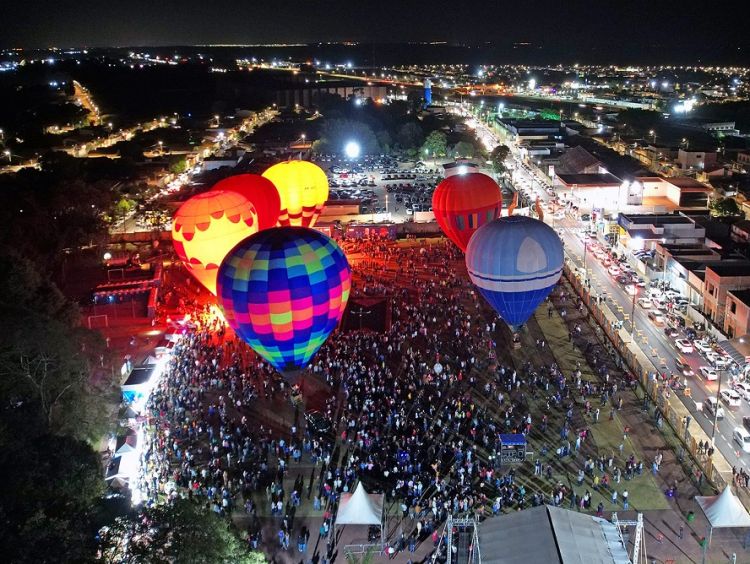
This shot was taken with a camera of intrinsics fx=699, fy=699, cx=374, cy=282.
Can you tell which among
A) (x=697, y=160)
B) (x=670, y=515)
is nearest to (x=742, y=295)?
(x=670, y=515)

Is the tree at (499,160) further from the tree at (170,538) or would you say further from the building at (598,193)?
the tree at (170,538)

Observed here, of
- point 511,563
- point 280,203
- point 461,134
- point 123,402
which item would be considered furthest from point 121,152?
point 511,563

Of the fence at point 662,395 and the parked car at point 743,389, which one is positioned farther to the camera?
the parked car at point 743,389

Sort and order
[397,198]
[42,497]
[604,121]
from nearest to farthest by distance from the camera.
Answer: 1. [42,497]
2. [397,198]
3. [604,121]

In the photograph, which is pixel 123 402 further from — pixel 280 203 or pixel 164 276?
pixel 164 276

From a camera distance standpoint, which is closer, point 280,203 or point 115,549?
point 115,549

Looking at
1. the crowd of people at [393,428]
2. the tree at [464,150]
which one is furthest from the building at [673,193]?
the crowd of people at [393,428]

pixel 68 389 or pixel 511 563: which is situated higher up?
pixel 68 389
